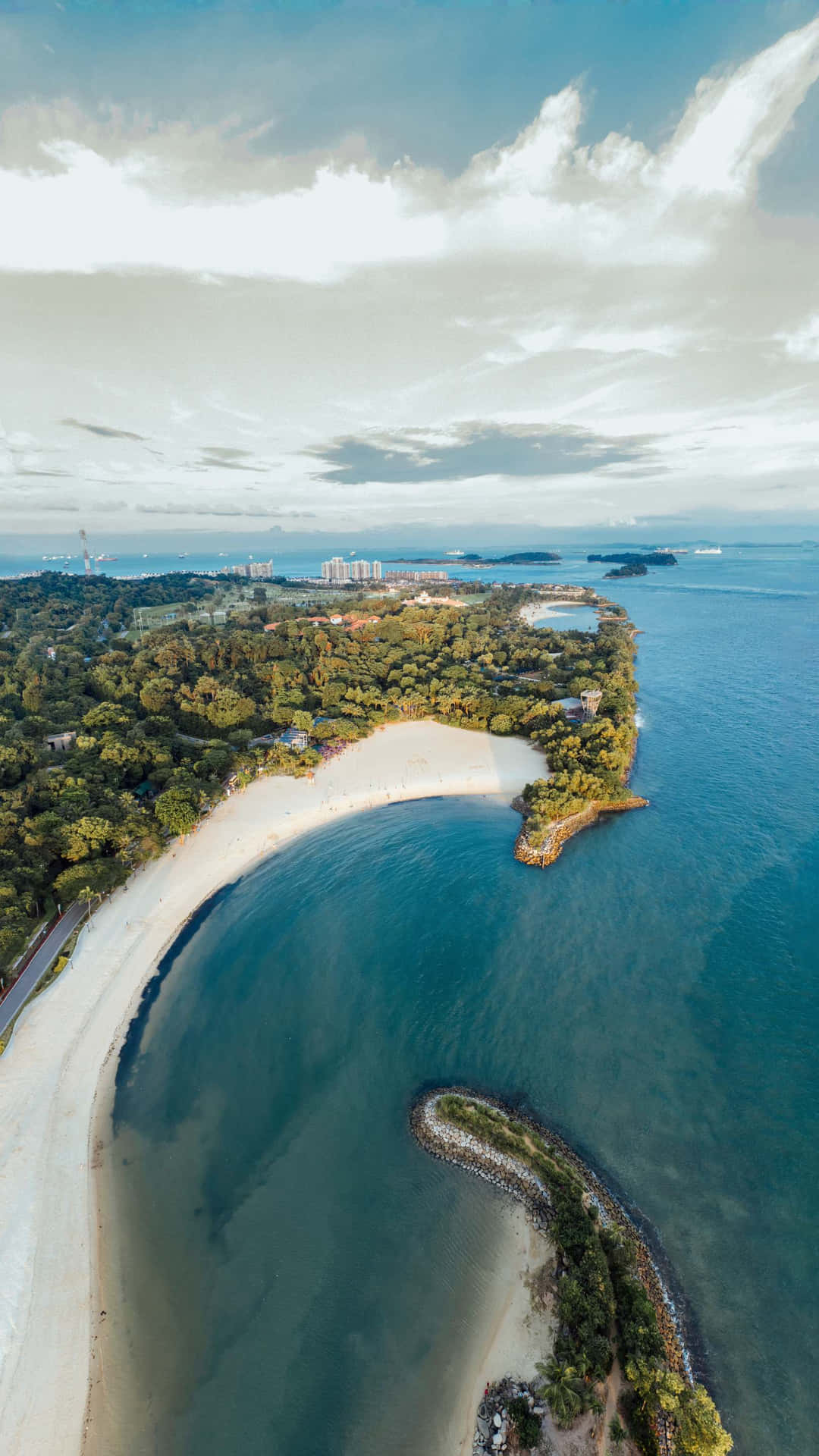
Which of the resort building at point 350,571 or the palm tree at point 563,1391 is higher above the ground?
the resort building at point 350,571

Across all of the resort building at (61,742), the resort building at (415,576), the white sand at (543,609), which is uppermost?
the resort building at (415,576)

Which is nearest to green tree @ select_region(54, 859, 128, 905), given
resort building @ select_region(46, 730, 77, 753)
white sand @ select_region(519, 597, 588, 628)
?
resort building @ select_region(46, 730, 77, 753)

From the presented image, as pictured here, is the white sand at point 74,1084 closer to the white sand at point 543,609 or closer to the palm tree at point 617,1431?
the palm tree at point 617,1431

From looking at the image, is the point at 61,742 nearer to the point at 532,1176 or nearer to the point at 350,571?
the point at 532,1176

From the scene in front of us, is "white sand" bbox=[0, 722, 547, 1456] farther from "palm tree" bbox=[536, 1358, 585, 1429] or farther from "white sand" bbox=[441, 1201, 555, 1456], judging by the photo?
"palm tree" bbox=[536, 1358, 585, 1429]

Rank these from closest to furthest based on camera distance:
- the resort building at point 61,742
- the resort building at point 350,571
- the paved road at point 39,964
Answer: the paved road at point 39,964 < the resort building at point 61,742 < the resort building at point 350,571

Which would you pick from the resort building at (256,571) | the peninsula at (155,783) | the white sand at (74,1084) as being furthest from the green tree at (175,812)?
the resort building at (256,571)

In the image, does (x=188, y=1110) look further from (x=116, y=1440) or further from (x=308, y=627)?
(x=308, y=627)
